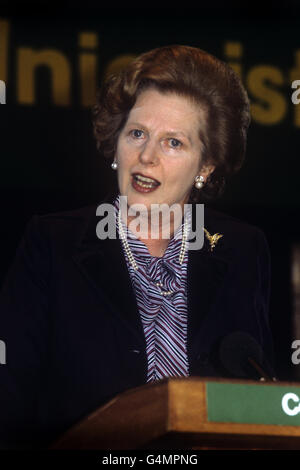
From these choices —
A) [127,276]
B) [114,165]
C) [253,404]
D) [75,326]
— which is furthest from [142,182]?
[253,404]

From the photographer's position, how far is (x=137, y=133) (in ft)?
6.82

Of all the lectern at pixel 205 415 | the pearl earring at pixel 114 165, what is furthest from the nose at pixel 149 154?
the lectern at pixel 205 415

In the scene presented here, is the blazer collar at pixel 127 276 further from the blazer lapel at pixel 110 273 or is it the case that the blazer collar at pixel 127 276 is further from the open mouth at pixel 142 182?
the open mouth at pixel 142 182

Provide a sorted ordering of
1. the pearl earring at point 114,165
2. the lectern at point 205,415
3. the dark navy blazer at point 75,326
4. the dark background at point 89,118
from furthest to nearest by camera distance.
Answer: the dark background at point 89,118
the pearl earring at point 114,165
the dark navy blazer at point 75,326
the lectern at point 205,415

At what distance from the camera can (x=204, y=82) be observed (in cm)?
206

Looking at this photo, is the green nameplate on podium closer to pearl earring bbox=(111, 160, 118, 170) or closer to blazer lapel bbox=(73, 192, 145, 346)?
blazer lapel bbox=(73, 192, 145, 346)

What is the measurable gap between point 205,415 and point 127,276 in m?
0.87

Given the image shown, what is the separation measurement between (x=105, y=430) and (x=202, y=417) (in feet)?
0.60

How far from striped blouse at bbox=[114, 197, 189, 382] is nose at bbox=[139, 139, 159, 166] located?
0.50ft

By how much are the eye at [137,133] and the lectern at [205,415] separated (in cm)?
104

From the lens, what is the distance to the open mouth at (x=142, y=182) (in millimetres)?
2023

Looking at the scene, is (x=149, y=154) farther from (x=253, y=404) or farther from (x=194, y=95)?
(x=253, y=404)

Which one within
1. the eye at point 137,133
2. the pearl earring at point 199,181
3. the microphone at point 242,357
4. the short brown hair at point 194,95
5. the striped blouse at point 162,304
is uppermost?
the short brown hair at point 194,95
